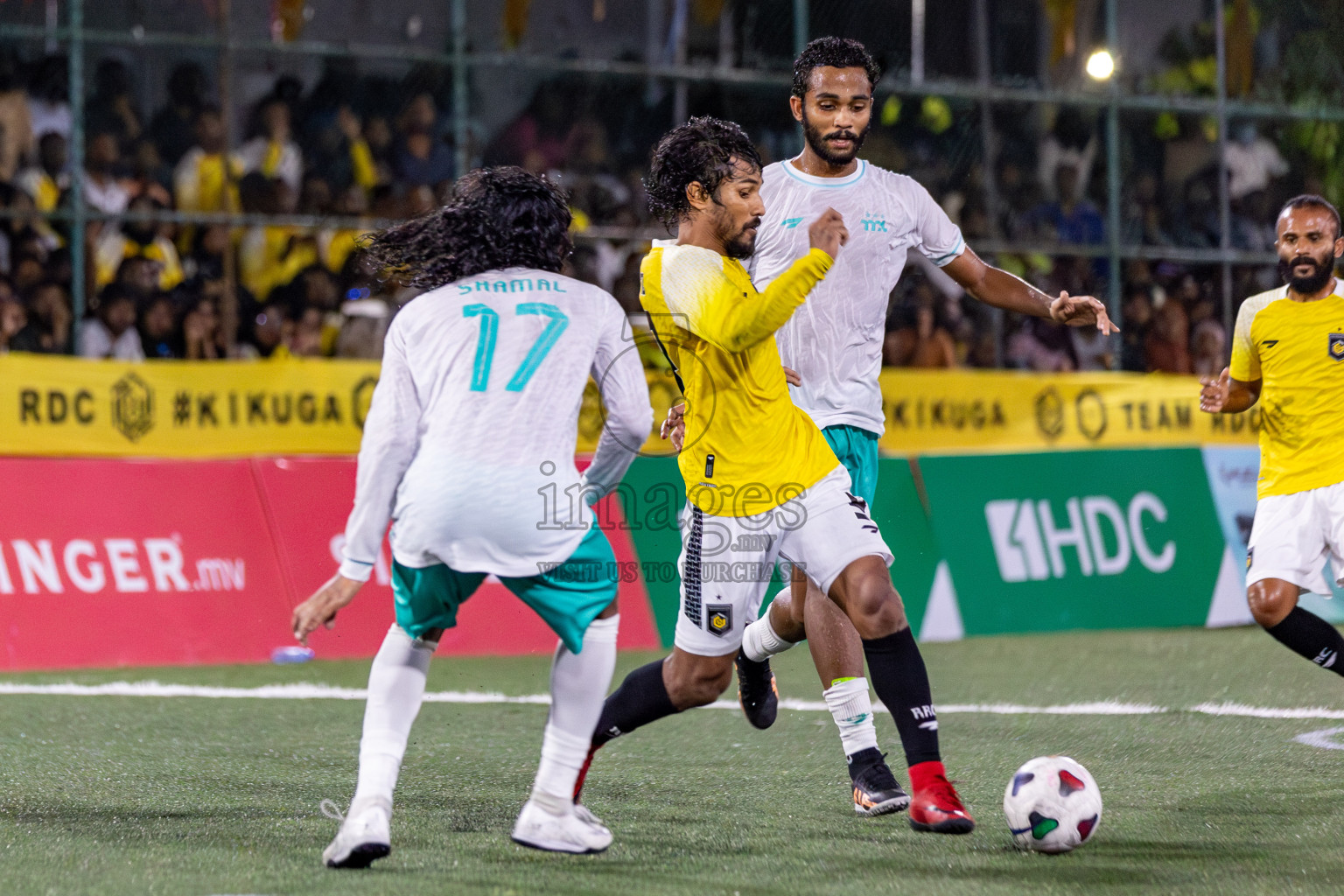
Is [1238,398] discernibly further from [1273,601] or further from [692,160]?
[692,160]

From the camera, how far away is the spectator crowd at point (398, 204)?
1138 cm

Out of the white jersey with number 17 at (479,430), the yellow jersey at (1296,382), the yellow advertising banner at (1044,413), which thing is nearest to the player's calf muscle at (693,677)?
the white jersey with number 17 at (479,430)

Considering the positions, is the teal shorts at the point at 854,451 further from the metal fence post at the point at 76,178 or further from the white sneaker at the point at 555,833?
the metal fence post at the point at 76,178

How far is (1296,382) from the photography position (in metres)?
6.69

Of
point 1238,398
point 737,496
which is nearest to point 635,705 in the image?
point 737,496

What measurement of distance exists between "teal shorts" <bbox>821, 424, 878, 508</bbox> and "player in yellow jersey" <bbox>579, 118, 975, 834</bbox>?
1.86ft

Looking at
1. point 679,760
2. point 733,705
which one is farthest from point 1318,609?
point 679,760

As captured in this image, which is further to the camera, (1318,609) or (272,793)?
(1318,609)

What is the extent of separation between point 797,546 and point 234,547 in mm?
5316

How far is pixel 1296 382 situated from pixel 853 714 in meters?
2.51

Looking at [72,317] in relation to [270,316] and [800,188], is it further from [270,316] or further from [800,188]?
[800,188]

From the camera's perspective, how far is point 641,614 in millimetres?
10273

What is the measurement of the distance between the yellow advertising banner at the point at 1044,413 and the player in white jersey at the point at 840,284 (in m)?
6.55

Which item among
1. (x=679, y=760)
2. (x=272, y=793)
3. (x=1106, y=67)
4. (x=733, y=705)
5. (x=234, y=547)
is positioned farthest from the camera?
(x=1106, y=67)
